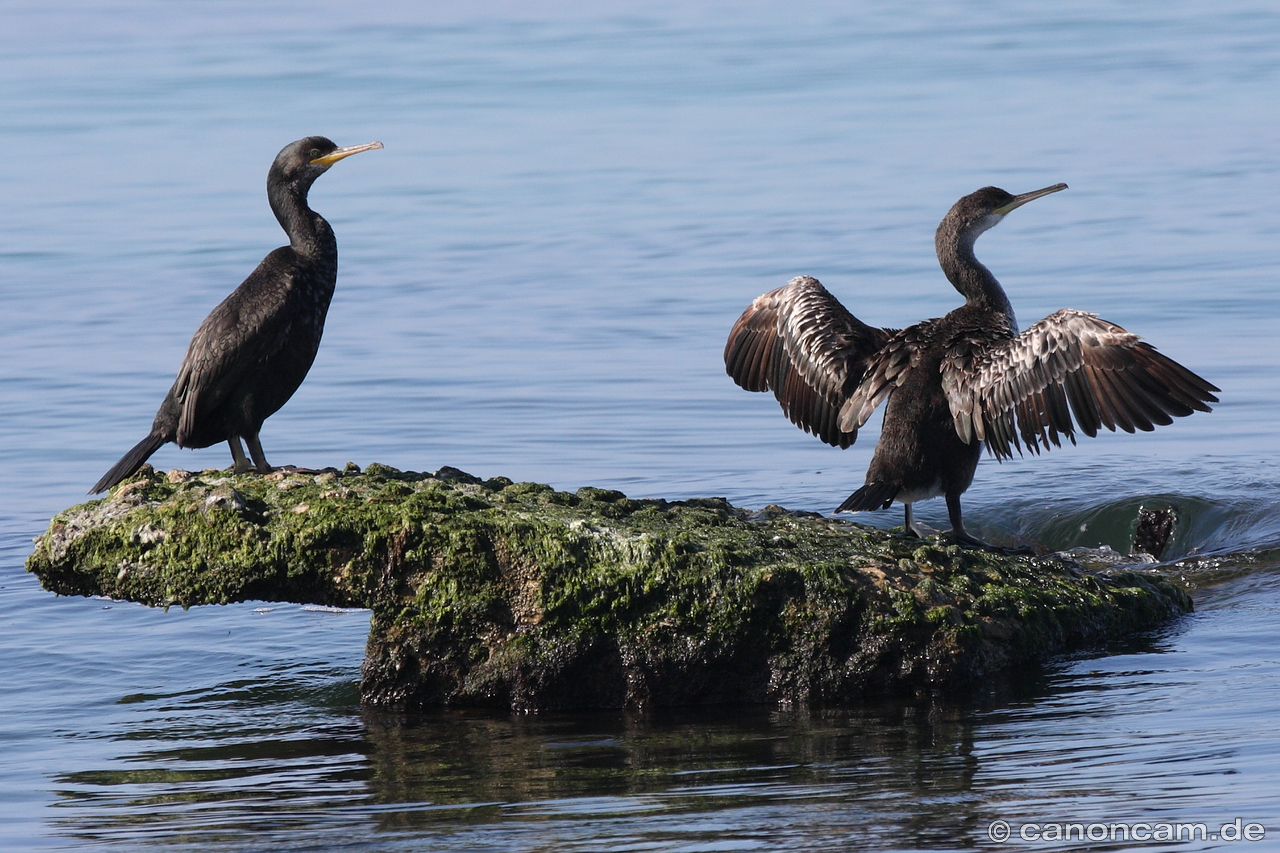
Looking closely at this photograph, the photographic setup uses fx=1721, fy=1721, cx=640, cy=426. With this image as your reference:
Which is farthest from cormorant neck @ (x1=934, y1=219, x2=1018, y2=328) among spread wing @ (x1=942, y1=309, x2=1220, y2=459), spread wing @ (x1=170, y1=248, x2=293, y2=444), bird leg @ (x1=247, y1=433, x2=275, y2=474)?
bird leg @ (x1=247, y1=433, x2=275, y2=474)

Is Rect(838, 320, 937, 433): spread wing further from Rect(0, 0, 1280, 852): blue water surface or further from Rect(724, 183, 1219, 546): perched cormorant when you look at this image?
Rect(0, 0, 1280, 852): blue water surface

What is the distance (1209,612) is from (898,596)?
74.3 inches

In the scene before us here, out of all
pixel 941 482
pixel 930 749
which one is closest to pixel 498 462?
pixel 941 482

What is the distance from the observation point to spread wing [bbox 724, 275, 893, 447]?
757 cm

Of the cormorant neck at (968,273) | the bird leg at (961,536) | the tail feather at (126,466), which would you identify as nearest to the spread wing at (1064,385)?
the bird leg at (961,536)

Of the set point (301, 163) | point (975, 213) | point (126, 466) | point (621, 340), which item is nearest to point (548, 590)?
point (126, 466)

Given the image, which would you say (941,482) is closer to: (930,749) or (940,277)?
(930,749)

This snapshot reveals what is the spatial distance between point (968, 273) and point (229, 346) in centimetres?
324

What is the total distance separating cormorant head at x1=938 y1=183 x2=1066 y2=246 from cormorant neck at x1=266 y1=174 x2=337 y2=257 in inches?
109

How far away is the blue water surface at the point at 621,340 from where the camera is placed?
5.12 m

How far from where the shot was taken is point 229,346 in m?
6.72

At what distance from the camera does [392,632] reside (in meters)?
6.06

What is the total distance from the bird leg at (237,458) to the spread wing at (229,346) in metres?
0.15

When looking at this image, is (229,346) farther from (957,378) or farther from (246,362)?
(957,378)
